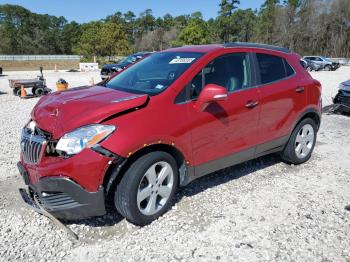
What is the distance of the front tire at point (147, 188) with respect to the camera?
3.41 m

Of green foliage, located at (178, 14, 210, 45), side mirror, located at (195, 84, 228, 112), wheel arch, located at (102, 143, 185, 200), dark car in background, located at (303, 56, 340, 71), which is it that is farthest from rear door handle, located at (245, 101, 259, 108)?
green foliage, located at (178, 14, 210, 45)

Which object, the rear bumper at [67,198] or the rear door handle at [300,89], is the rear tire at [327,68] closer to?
the rear door handle at [300,89]

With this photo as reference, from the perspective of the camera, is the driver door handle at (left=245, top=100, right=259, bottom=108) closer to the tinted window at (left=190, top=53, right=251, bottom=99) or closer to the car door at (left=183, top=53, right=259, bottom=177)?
the car door at (left=183, top=53, right=259, bottom=177)

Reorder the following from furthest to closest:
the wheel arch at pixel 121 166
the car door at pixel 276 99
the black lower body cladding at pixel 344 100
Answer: the black lower body cladding at pixel 344 100 → the car door at pixel 276 99 → the wheel arch at pixel 121 166

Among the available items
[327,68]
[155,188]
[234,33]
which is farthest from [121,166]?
[234,33]

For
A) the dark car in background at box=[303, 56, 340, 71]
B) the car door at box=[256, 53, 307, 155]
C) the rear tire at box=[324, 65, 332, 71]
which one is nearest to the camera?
the car door at box=[256, 53, 307, 155]

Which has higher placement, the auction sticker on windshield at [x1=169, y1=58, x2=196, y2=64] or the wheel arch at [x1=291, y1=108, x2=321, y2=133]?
the auction sticker on windshield at [x1=169, y1=58, x2=196, y2=64]

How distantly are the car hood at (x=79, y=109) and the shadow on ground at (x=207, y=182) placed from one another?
1115 mm

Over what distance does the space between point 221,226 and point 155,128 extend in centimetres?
129

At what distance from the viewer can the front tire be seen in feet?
11.2

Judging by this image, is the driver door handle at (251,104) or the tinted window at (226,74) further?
the driver door handle at (251,104)

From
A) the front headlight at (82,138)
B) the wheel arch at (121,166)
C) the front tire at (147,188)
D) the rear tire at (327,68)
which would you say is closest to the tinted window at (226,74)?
the wheel arch at (121,166)

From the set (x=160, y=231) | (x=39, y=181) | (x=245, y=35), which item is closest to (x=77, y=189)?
(x=39, y=181)

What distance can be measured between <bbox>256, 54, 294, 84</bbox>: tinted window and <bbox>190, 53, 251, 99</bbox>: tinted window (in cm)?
30
